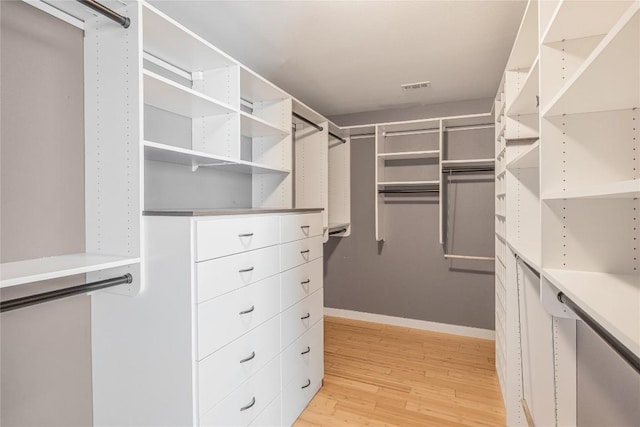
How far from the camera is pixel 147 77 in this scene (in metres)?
1.37

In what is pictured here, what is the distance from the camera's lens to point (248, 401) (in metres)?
1.61

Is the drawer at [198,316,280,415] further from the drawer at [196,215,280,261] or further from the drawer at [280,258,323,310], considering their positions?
the drawer at [196,215,280,261]

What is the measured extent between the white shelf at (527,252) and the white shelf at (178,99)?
1627 millimetres

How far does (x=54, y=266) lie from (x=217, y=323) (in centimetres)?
62

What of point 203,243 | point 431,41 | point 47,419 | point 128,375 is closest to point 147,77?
point 203,243

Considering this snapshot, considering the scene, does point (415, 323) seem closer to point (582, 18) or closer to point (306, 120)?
point (306, 120)

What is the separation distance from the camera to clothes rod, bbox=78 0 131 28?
1.16 metres

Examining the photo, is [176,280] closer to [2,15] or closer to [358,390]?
[2,15]

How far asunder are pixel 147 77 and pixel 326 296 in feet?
10.3

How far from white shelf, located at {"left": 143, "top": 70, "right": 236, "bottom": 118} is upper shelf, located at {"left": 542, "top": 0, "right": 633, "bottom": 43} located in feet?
4.75

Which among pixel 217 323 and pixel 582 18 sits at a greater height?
pixel 582 18

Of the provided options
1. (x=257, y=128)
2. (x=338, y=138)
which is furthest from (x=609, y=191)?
(x=338, y=138)

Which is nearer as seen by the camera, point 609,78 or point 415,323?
point 609,78

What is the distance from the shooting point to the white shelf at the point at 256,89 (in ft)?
6.61
